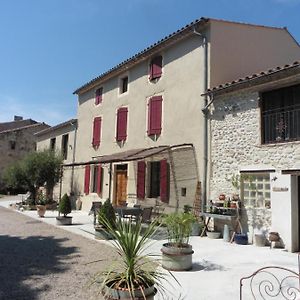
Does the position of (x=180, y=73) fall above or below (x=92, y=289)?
above

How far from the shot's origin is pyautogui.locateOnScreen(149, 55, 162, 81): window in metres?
15.1

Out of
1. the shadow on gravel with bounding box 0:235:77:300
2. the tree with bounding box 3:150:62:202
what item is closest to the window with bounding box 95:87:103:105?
the tree with bounding box 3:150:62:202

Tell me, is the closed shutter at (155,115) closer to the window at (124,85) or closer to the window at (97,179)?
the window at (124,85)

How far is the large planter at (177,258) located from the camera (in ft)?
23.0

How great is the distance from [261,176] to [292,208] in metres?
1.39

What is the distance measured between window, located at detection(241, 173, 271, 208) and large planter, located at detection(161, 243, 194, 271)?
3.93 meters

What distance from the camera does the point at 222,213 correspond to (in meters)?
10.8

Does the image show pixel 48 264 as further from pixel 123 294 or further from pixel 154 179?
pixel 154 179

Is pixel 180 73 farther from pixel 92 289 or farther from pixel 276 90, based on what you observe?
pixel 92 289

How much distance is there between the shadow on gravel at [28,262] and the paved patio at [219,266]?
1769mm

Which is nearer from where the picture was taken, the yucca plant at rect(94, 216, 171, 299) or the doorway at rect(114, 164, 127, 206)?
the yucca plant at rect(94, 216, 171, 299)

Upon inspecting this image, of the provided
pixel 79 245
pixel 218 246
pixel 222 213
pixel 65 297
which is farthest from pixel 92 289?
pixel 222 213

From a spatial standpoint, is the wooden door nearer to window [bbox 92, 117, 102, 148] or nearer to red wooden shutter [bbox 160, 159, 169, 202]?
window [bbox 92, 117, 102, 148]

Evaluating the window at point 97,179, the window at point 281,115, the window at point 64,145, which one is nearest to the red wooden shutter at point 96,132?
the window at point 97,179
